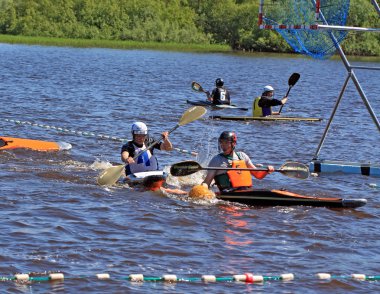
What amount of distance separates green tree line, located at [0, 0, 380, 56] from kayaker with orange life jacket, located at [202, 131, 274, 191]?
6865cm

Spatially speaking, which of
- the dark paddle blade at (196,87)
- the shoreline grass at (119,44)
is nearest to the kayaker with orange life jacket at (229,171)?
the dark paddle blade at (196,87)

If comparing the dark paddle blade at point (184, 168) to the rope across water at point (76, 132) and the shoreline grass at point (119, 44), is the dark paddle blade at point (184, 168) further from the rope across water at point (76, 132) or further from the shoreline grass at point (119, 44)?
the shoreline grass at point (119, 44)

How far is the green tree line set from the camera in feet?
284

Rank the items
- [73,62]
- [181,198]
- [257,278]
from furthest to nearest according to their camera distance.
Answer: [73,62], [181,198], [257,278]

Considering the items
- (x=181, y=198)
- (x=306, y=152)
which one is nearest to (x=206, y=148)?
(x=306, y=152)

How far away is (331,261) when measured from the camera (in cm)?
1059

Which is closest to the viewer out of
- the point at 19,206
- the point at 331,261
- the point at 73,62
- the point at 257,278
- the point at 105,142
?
the point at 257,278

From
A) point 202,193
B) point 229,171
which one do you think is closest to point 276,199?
point 229,171

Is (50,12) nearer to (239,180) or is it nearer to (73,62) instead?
(73,62)

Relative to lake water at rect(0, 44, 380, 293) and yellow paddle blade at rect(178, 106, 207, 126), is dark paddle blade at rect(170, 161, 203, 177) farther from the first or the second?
yellow paddle blade at rect(178, 106, 207, 126)

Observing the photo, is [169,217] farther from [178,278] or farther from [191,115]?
[191,115]

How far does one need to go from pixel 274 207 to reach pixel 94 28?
76941 mm

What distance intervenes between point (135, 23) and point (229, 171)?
7809 centimetres

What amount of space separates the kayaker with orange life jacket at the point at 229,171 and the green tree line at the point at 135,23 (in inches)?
2703
